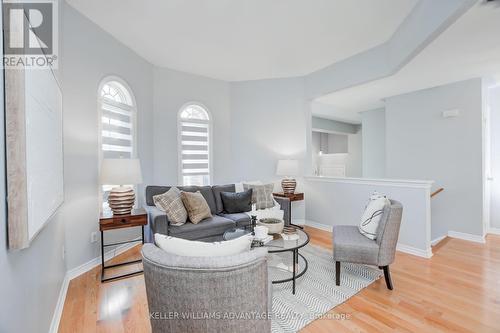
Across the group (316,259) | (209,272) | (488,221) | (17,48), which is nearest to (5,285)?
(209,272)

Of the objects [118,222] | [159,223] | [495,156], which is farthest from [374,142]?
[118,222]

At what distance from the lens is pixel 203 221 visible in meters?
3.12

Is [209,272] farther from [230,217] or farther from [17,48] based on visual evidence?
[230,217]

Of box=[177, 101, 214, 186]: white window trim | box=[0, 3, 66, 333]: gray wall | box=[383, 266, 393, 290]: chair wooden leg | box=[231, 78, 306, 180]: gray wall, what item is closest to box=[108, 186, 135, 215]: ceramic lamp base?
box=[0, 3, 66, 333]: gray wall

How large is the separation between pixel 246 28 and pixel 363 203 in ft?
10.1

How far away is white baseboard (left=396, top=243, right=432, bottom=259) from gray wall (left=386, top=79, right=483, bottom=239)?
1.37m

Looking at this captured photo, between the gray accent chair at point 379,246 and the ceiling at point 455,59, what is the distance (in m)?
1.90

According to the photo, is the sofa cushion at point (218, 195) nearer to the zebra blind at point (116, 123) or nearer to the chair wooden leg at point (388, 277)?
the zebra blind at point (116, 123)

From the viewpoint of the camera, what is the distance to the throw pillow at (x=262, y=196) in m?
3.81

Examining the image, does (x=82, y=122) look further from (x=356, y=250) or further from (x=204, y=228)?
(x=356, y=250)

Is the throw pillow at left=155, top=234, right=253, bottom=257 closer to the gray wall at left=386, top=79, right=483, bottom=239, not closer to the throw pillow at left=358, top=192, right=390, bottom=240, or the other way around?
the throw pillow at left=358, top=192, right=390, bottom=240

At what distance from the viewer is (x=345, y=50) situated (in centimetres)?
351

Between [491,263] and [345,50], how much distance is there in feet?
11.1

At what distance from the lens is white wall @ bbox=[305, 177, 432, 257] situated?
3.09 meters
